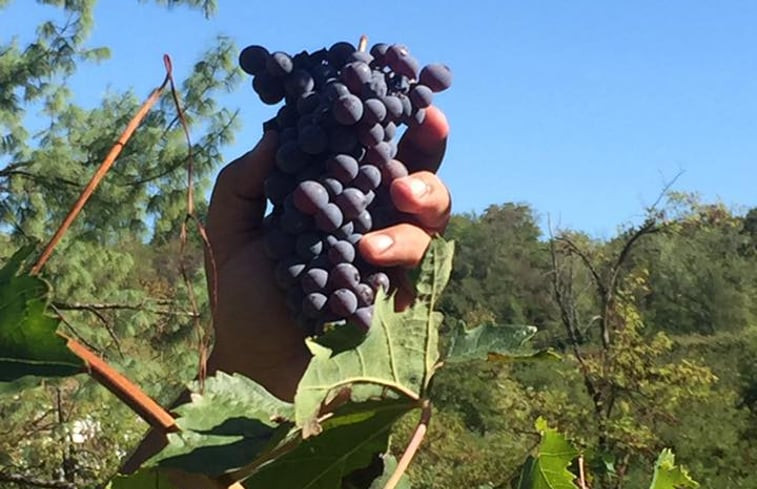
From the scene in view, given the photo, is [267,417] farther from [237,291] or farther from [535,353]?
[237,291]

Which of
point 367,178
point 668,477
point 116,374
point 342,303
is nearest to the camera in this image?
point 116,374

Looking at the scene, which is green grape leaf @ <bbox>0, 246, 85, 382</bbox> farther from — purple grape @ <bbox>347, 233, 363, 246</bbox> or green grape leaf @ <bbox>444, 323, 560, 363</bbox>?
purple grape @ <bbox>347, 233, 363, 246</bbox>

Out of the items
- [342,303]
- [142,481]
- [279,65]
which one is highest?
[279,65]

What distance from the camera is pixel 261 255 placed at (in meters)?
0.86

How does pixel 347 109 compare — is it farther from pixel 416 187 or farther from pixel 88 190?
pixel 88 190

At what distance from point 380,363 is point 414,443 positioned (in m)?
0.03

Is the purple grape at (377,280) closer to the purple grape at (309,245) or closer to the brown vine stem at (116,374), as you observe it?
the purple grape at (309,245)

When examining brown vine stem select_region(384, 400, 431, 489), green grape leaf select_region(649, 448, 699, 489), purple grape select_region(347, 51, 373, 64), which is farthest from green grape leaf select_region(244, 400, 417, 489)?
purple grape select_region(347, 51, 373, 64)

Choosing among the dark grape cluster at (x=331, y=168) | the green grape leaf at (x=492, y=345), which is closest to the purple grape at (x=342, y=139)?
the dark grape cluster at (x=331, y=168)

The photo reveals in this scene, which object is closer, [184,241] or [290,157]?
[184,241]

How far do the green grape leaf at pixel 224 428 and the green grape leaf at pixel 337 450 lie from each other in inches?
0.5

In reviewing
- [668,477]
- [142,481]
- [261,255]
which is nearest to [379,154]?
[261,255]

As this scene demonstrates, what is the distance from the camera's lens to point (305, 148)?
Result: 2.56ft

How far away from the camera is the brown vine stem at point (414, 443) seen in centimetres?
31
